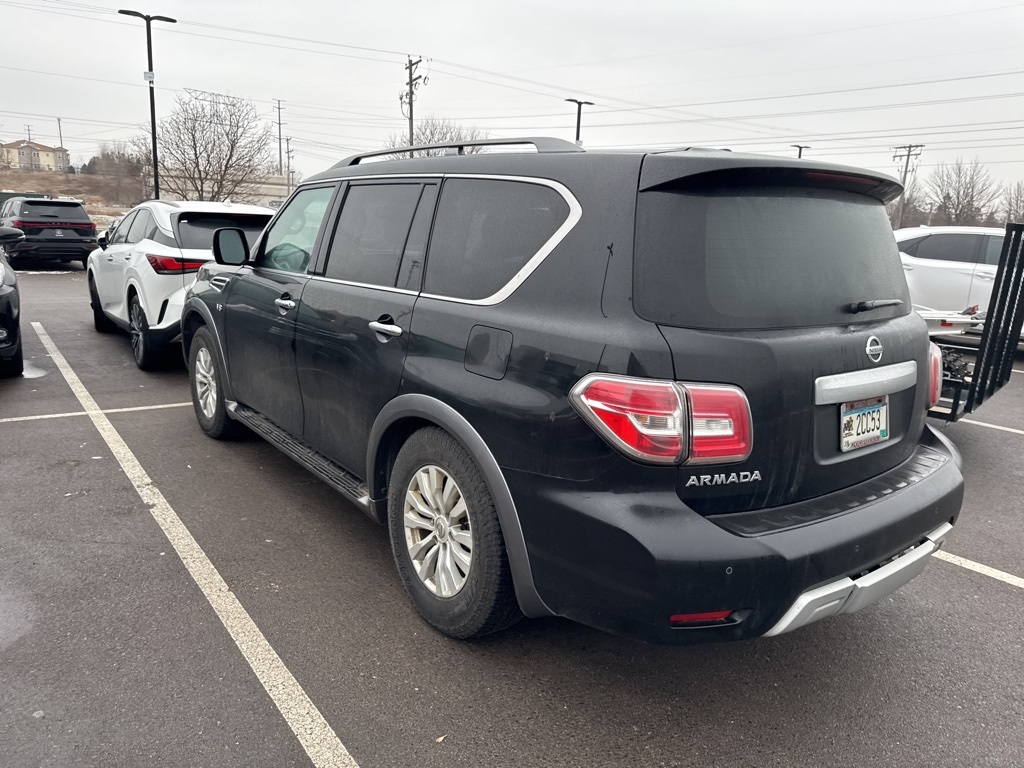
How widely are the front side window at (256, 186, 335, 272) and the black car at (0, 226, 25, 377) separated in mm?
3419

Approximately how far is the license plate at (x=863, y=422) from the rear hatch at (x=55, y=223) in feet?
59.5

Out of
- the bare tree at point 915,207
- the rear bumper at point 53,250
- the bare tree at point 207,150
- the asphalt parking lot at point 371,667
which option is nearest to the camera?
the asphalt parking lot at point 371,667

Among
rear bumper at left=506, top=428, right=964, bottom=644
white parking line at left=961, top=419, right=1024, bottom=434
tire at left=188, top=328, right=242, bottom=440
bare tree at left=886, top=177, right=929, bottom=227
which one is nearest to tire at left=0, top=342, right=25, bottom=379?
tire at left=188, top=328, right=242, bottom=440

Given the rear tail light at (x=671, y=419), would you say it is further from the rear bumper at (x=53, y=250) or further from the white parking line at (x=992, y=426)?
the rear bumper at (x=53, y=250)

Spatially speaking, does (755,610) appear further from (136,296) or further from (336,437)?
(136,296)

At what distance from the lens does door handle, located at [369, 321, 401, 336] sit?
117 inches

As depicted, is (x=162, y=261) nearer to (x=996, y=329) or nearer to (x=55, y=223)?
(x=996, y=329)

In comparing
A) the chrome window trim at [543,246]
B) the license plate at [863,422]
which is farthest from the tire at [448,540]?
the license plate at [863,422]

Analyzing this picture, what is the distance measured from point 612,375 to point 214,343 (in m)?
3.53

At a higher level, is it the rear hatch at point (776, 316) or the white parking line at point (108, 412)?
the rear hatch at point (776, 316)

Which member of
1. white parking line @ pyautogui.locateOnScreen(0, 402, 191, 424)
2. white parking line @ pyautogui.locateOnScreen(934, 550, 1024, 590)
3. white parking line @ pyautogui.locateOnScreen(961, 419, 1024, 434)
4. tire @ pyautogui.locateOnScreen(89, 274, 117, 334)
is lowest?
white parking line @ pyautogui.locateOnScreen(0, 402, 191, 424)

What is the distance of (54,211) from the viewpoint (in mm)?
16484

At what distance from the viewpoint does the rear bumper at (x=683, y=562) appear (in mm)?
2086

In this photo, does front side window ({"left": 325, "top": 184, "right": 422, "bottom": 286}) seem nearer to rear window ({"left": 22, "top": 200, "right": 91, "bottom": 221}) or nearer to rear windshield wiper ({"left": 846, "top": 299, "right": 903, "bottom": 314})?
rear windshield wiper ({"left": 846, "top": 299, "right": 903, "bottom": 314})
